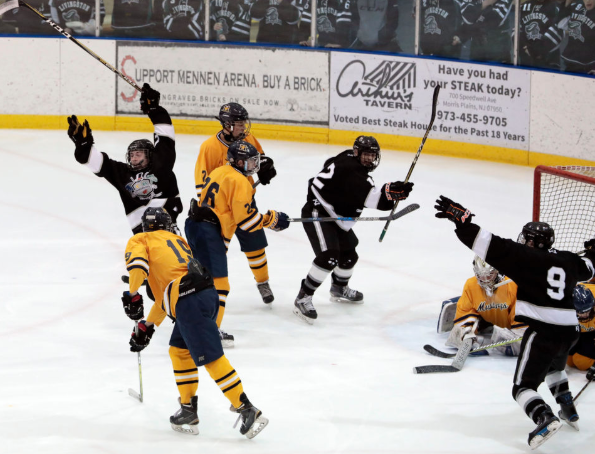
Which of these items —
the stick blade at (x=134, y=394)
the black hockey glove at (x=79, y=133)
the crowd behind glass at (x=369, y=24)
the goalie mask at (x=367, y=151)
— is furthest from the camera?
the crowd behind glass at (x=369, y=24)

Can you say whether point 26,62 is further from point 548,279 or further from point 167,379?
point 548,279

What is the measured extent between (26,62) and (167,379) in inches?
267

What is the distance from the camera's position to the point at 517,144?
30.5ft

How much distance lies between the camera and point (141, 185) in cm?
514

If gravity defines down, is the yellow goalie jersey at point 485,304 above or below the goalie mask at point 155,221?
below

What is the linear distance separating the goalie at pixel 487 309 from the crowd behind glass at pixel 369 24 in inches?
180

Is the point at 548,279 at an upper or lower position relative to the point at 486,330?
upper

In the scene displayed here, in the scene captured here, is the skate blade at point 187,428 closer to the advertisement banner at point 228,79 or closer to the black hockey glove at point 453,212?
the black hockey glove at point 453,212

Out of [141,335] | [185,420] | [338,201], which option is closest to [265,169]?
[338,201]

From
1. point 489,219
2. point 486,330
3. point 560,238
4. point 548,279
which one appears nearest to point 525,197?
point 489,219

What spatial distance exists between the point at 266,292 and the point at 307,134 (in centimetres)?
465

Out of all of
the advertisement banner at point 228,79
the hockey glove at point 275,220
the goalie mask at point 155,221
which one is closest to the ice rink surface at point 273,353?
the hockey glove at point 275,220

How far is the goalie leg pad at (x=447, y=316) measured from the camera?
5.27 m

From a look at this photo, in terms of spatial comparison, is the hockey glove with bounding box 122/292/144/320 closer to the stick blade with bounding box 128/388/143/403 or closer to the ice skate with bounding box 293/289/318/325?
the stick blade with bounding box 128/388/143/403
